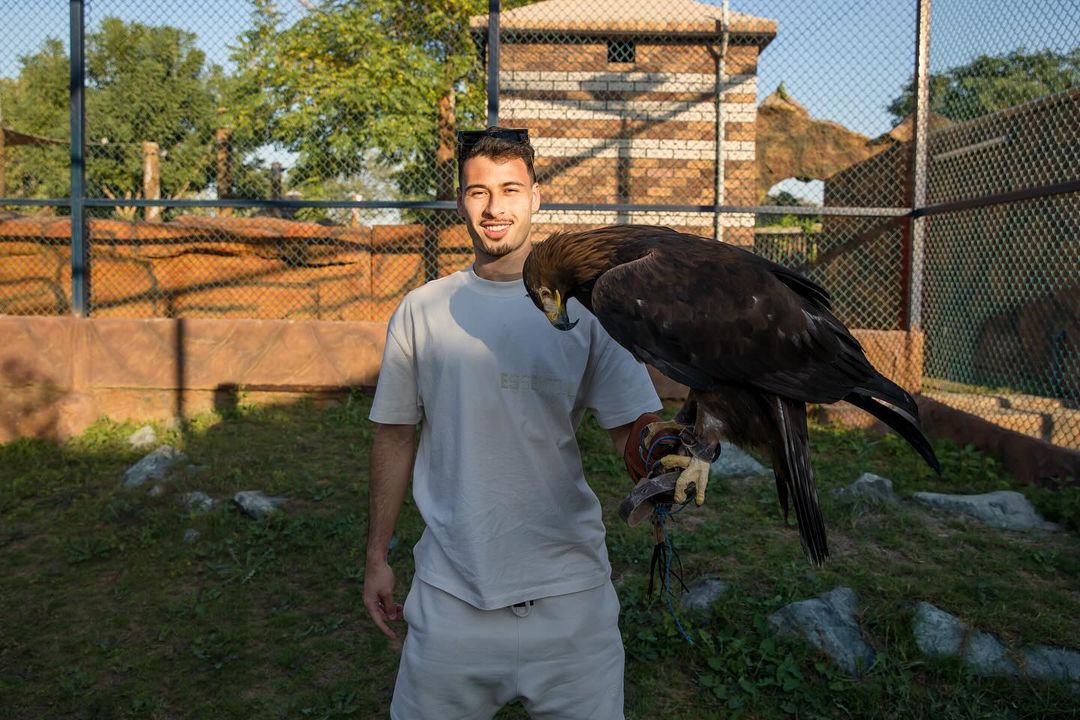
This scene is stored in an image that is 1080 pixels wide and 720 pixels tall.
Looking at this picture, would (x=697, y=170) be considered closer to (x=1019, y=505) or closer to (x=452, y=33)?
(x=452, y=33)

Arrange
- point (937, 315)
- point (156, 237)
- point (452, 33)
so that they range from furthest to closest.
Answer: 1. point (452, 33)
2. point (156, 237)
3. point (937, 315)

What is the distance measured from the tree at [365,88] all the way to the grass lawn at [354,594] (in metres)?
3.90

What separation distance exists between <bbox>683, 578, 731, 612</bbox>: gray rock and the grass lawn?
0.07 meters

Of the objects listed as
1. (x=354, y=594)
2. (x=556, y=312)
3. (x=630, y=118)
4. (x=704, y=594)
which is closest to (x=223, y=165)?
(x=630, y=118)

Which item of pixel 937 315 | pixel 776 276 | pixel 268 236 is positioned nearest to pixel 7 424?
pixel 268 236

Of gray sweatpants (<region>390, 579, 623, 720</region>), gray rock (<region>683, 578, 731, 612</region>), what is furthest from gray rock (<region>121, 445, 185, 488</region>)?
gray sweatpants (<region>390, 579, 623, 720</region>)

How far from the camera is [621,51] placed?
10758 mm

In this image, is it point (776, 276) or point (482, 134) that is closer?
point (482, 134)

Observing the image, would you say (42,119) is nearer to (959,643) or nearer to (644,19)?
(644,19)

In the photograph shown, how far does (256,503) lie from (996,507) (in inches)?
186

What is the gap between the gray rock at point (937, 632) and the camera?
11.6 feet

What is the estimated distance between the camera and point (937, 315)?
24.8 ft

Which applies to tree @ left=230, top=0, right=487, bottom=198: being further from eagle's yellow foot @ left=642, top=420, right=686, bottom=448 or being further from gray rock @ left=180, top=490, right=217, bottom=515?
eagle's yellow foot @ left=642, top=420, right=686, bottom=448

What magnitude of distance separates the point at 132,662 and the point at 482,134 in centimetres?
303
